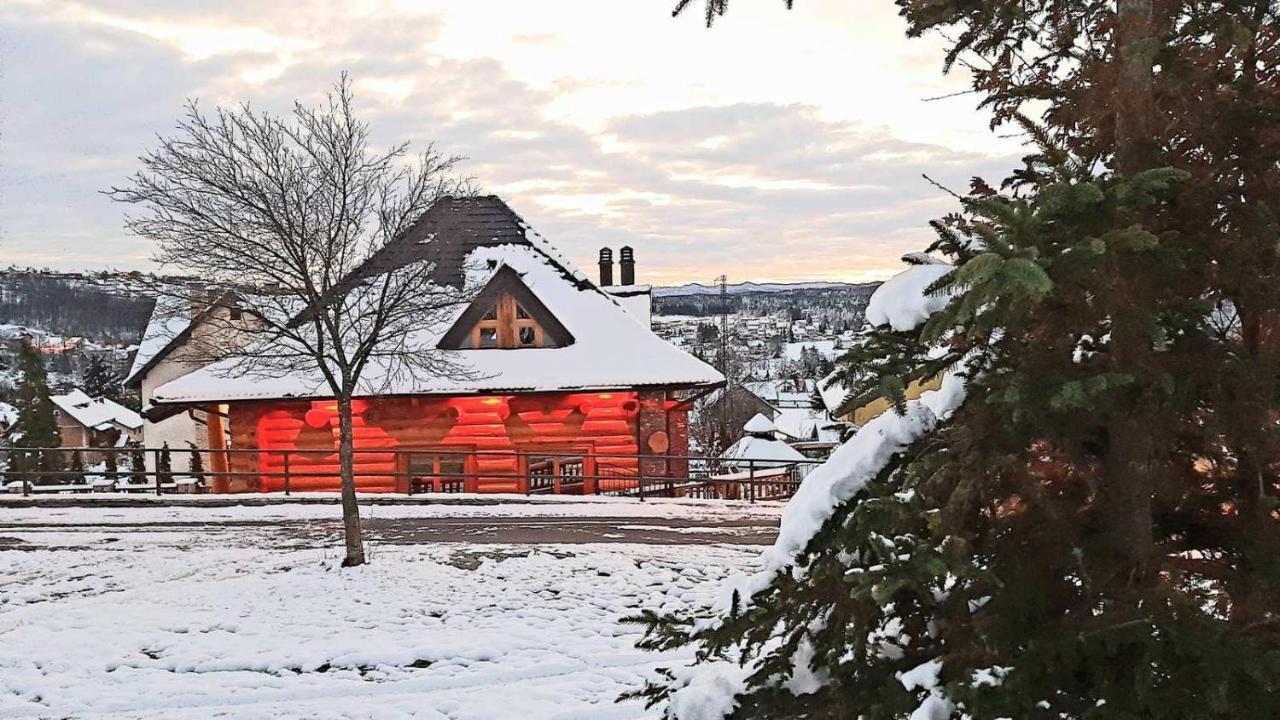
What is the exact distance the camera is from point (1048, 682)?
8.12 ft

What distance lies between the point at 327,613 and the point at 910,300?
9.99 metres

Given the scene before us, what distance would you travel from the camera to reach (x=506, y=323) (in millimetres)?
20875

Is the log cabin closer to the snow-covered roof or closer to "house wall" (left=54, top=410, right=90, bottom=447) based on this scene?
the snow-covered roof

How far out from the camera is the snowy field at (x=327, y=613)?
8.29 metres

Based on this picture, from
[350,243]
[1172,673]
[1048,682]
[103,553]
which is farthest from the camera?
[103,553]

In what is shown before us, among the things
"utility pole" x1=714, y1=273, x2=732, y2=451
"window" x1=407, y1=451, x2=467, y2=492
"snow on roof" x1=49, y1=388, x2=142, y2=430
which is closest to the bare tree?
"window" x1=407, y1=451, x2=467, y2=492

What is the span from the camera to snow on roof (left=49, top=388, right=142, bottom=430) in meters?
64.4

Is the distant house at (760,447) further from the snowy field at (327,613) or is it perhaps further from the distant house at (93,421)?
the distant house at (93,421)

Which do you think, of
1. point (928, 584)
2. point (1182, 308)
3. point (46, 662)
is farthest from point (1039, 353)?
point (46, 662)

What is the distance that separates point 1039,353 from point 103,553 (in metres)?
15.5

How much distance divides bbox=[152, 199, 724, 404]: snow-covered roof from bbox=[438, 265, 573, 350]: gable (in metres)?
0.25

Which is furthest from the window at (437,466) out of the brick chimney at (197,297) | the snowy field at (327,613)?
the brick chimney at (197,297)

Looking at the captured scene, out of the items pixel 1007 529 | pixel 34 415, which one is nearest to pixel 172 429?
pixel 34 415

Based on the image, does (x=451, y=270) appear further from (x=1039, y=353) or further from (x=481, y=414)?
(x=1039, y=353)
